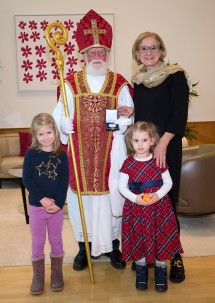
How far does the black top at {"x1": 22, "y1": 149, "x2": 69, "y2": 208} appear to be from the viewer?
2.33 m

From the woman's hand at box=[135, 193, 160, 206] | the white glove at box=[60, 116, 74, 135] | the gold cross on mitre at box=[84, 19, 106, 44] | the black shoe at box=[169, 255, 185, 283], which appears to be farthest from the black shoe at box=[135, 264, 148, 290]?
the gold cross on mitre at box=[84, 19, 106, 44]

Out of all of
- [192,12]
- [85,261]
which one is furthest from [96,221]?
[192,12]

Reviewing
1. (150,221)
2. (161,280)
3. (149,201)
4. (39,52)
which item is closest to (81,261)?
(161,280)

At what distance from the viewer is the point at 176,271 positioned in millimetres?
2580

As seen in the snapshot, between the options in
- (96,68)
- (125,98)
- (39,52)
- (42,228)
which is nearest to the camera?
(42,228)

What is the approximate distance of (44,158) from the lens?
7.68 ft

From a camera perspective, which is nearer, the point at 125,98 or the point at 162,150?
the point at 162,150

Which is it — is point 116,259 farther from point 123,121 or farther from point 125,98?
point 125,98

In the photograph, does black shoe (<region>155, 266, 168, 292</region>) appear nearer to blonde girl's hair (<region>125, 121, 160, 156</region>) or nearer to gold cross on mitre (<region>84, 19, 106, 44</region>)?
blonde girl's hair (<region>125, 121, 160, 156</region>)

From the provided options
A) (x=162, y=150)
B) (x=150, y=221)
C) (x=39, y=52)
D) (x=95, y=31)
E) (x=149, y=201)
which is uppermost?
(x=39, y=52)

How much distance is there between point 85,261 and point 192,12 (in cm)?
463

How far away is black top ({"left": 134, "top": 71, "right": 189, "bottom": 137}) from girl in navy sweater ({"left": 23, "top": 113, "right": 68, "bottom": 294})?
649mm

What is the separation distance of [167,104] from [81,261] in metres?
1.35

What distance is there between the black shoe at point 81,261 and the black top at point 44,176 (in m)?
0.66
